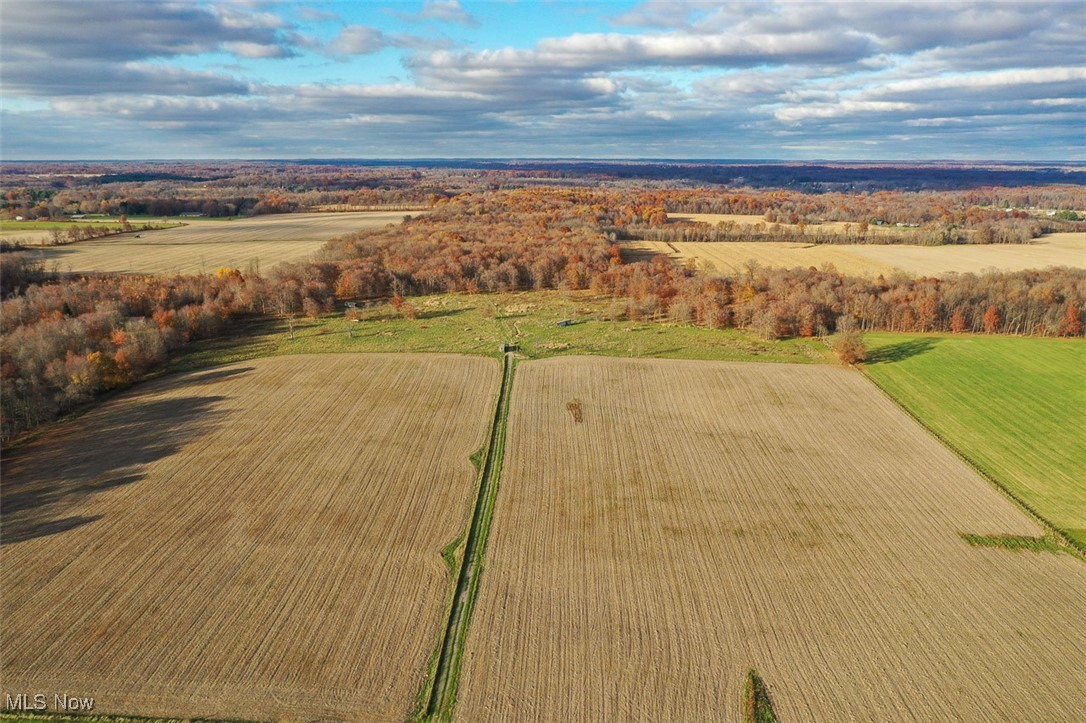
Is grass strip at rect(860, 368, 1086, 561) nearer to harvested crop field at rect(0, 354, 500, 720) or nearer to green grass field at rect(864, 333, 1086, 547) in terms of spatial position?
green grass field at rect(864, 333, 1086, 547)

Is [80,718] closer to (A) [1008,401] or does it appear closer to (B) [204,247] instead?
(A) [1008,401]

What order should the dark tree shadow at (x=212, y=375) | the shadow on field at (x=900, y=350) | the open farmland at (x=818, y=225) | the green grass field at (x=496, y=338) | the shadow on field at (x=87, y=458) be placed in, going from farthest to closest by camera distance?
the open farmland at (x=818, y=225), the green grass field at (x=496, y=338), the shadow on field at (x=900, y=350), the dark tree shadow at (x=212, y=375), the shadow on field at (x=87, y=458)

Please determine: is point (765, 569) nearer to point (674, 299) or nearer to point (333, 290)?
point (674, 299)

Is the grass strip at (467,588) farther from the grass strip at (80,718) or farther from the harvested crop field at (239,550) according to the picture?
the grass strip at (80,718)

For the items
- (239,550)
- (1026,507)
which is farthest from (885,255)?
(239,550)

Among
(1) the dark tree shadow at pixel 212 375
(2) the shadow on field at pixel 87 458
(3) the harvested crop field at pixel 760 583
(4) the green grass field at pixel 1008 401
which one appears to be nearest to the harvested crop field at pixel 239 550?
(2) the shadow on field at pixel 87 458

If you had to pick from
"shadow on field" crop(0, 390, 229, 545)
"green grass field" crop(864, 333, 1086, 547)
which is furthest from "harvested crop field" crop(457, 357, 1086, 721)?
"shadow on field" crop(0, 390, 229, 545)
